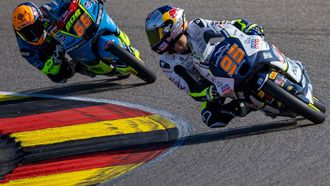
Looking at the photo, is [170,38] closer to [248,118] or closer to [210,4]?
[248,118]

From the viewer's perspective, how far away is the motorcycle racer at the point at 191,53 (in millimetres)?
9125

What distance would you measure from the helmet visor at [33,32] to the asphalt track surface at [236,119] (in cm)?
76

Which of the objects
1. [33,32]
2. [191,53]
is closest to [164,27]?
[191,53]

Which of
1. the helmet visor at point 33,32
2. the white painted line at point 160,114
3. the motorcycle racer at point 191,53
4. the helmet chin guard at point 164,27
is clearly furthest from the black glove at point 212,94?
the helmet visor at point 33,32

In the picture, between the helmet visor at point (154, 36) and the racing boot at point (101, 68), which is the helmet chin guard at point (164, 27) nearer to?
the helmet visor at point (154, 36)

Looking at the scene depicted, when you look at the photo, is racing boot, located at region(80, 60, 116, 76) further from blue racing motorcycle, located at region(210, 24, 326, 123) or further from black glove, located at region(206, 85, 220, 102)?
blue racing motorcycle, located at region(210, 24, 326, 123)

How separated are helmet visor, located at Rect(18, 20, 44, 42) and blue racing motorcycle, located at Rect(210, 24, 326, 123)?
311 centimetres

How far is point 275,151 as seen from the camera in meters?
8.41

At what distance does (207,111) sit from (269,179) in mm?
1654

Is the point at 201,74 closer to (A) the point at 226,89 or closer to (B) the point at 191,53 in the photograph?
(B) the point at 191,53

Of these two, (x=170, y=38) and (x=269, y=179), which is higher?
(x=170, y=38)

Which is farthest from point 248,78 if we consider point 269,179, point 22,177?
point 22,177

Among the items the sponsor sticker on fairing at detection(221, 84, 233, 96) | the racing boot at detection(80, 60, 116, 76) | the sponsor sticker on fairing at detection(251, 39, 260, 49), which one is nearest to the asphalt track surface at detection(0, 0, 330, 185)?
the racing boot at detection(80, 60, 116, 76)

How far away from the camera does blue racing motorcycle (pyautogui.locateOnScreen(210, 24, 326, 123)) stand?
8.66 m
